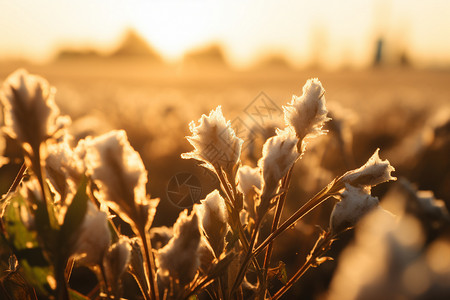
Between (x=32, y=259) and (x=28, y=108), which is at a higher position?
(x=28, y=108)

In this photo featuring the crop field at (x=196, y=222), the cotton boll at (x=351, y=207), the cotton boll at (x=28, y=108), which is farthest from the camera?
the cotton boll at (x=351, y=207)

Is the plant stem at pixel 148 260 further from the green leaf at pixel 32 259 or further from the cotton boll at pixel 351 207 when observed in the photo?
the cotton boll at pixel 351 207

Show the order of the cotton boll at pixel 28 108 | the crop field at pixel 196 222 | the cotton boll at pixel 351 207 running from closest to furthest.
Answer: the crop field at pixel 196 222, the cotton boll at pixel 28 108, the cotton boll at pixel 351 207

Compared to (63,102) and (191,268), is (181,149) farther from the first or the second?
(191,268)

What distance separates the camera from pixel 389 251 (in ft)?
0.97

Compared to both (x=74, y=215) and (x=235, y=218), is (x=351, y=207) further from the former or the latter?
(x=74, y=215)

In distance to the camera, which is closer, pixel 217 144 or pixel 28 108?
pixel 28 108

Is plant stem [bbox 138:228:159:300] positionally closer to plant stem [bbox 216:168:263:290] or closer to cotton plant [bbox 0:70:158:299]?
cotton plant [bbox 0:70:158:299]

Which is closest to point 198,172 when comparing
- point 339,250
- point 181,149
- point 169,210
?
point 181,149

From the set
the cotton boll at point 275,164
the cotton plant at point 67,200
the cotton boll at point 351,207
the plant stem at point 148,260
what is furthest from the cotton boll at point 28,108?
the cotton boll at point 351,207

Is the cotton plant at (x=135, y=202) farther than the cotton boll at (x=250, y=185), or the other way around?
the cotton boll at (x=250, y=185)

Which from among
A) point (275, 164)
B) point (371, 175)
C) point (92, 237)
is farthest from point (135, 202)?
point (371, 175)

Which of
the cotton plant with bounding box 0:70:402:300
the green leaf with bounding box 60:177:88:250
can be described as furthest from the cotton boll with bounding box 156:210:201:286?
the green leaf with bounding box 60:177:88:250

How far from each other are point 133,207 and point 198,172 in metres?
3.59
